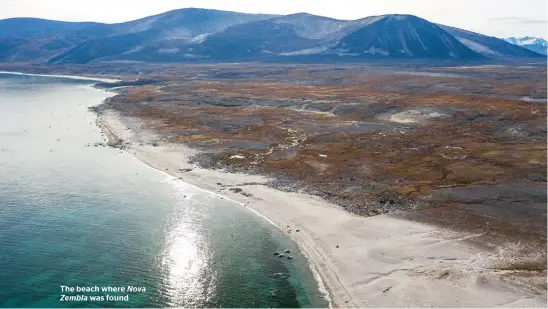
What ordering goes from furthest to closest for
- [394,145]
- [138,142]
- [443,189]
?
[138,142]
[394,145]
[443,189]

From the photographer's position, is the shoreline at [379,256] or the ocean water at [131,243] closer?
the shoreline at [379,256]

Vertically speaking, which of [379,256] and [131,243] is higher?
[131,243]

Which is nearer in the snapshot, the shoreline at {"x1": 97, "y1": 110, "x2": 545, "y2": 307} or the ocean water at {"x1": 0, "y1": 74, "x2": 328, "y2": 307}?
the shoreline at {"x1": 97, "y1": 110, "x2": 545, "y2": 307}

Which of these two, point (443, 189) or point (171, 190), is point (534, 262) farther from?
point (171, 190)

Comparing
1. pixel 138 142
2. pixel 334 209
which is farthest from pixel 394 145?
pixel 138 142
